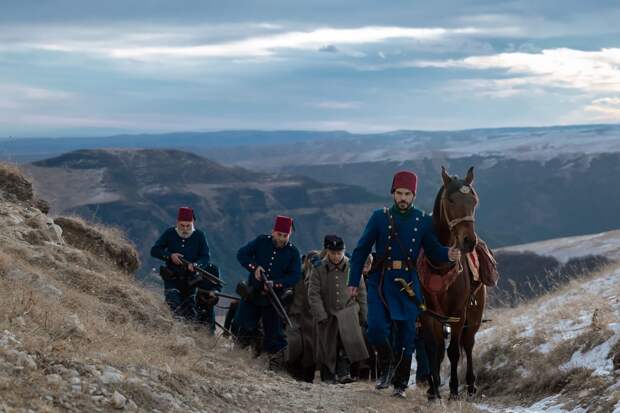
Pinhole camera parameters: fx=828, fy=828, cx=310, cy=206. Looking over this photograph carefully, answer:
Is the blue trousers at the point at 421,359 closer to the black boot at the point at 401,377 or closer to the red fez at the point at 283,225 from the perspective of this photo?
the black boot at the point at 401,377

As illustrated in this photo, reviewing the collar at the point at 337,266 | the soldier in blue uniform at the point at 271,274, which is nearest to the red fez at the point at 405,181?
the collar at the point at 337,266

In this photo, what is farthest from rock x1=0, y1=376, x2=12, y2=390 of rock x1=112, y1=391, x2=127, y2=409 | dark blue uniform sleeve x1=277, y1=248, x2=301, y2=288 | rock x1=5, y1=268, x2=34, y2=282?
dark blue uniform sleeve x1=277, y1=248, x2=301, y2=288

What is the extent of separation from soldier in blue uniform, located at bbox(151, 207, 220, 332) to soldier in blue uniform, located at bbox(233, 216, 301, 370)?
0.82m

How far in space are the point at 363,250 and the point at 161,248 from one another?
4231mm

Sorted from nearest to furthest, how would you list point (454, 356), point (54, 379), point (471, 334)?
point (54, 379) < point (454, 356) < point (471, 334)

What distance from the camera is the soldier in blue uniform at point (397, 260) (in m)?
8.33

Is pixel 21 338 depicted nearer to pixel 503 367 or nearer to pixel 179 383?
pixel 179 383

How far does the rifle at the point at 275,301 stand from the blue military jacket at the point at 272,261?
0.11 metres

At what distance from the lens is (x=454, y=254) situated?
26.5 ft

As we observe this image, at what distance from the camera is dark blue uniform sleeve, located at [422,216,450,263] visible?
8297 mm

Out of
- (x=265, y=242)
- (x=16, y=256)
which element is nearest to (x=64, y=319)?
(x=16, y=256)

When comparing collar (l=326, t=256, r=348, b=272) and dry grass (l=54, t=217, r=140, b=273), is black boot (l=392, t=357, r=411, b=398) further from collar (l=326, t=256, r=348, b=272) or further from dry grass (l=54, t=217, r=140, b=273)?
dry grass (l=54, t=217, r=140, b=273)

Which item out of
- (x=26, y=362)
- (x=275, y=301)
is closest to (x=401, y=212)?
(x=275, y=301)

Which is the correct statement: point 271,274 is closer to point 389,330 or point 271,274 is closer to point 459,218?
point 389,330
